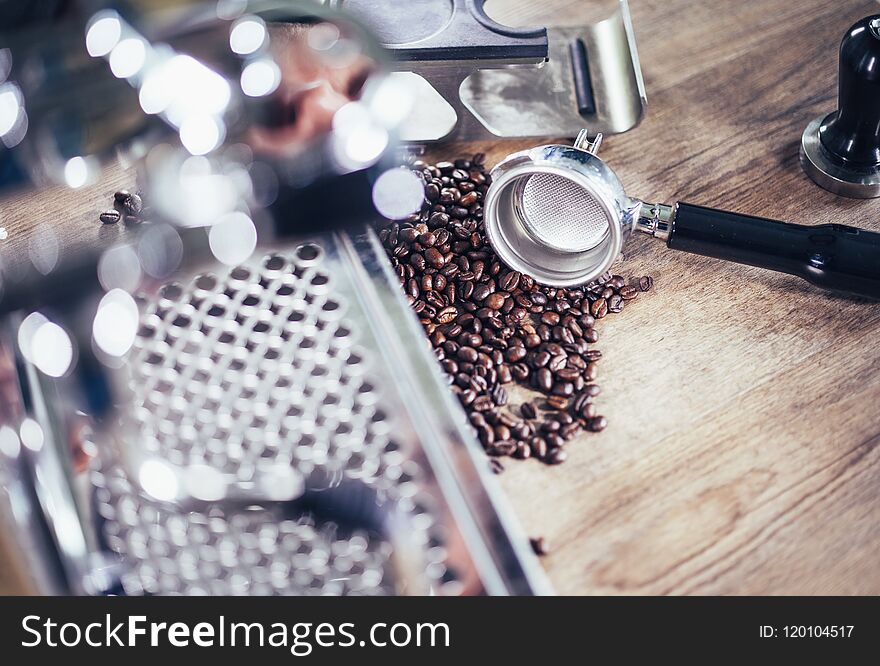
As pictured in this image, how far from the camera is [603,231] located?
2.76 ft

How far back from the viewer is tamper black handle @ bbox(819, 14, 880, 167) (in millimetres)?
865

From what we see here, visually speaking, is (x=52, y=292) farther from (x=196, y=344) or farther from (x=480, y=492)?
(x=480, y=492)

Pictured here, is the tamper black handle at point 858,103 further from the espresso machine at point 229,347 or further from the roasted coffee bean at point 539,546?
the roasted coffee bean at point 539,546

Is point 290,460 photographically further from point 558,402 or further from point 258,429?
point 558,402

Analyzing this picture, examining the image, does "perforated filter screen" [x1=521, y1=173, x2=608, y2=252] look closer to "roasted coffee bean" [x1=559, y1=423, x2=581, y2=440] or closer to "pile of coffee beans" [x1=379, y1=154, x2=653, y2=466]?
"pile of coffee beans" [x1=379, y1=154, x2=653, y2=466]

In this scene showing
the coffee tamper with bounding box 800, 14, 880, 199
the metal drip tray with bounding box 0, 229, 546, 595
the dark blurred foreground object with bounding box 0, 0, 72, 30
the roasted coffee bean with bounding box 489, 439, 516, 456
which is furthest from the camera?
the dark blurred foreground object with bounding box 0, 0, 72, 30

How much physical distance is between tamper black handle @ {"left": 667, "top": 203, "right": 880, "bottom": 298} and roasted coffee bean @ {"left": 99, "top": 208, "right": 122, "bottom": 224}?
53cm

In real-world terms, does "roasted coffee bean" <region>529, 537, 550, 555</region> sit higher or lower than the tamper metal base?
lower

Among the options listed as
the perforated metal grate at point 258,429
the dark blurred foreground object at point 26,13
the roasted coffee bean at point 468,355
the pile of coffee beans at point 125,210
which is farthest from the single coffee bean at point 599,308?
the dark blurred foreground object at point 26,13

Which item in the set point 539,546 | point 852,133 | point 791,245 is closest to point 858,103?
point 852,133

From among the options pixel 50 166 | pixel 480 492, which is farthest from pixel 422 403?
pixel 50 166

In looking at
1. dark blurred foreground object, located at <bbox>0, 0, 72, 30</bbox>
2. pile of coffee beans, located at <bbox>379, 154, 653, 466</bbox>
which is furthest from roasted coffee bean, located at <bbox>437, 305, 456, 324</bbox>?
dark blurred foreground object, located at <bbox>0, 0, 72, 30</bbox>

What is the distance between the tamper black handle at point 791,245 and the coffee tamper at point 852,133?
0.17m

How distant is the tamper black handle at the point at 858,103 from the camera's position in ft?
2.84
